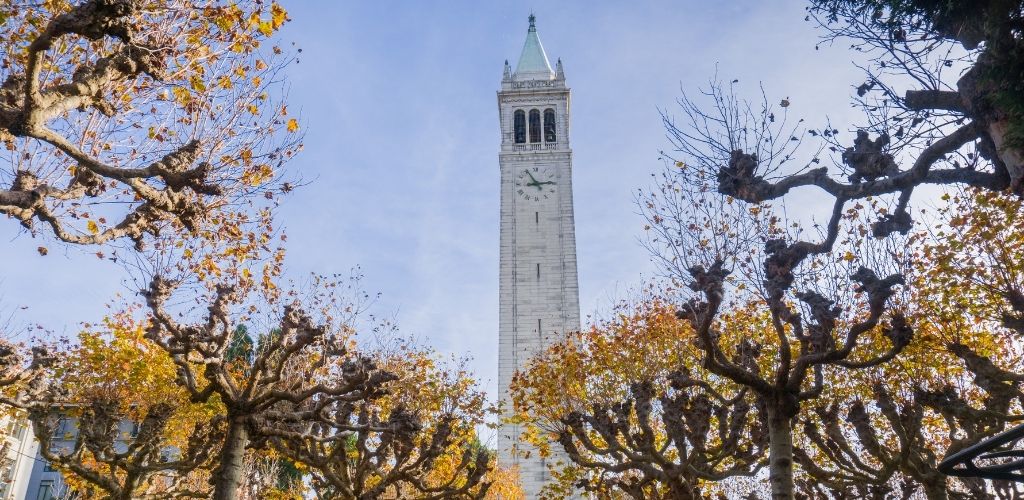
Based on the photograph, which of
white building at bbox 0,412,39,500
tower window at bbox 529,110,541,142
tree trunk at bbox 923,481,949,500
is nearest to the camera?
tree trunk at bbox 923,481,949,500

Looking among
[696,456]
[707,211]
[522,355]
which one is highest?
[522,355]

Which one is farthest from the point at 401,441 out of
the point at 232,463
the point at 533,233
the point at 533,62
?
the point at 533,62

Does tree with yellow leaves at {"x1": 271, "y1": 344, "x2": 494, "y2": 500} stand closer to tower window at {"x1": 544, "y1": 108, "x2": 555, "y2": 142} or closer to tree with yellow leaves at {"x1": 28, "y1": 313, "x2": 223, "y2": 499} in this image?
tree with yellow leaves at {"x1": 28, "y1": 313, "x2": 223, "y2": 499}

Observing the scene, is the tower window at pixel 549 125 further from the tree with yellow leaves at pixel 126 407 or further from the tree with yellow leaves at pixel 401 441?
the tree with yellow leaves at pixel 126 407

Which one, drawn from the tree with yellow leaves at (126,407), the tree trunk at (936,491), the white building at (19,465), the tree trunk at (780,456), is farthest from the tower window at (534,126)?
the tree trunk at (780,456)

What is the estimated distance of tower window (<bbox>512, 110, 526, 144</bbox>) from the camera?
49.5 meters

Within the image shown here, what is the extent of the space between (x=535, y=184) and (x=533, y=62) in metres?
12.3

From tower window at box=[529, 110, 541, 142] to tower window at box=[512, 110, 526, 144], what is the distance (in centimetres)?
45

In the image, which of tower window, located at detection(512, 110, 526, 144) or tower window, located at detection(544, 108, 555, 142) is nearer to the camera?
tower window, located at detection(544, 108, 555, 142)

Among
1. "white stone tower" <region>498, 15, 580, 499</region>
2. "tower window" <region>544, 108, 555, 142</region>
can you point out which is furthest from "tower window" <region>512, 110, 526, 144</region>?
"tower window" <region>544, 108, 555, 142</region>

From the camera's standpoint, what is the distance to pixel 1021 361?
17.2 meters

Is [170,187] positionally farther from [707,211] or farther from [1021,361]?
[1021,361]

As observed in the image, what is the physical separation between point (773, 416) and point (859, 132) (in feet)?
14.5

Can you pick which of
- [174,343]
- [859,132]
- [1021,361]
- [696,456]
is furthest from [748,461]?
[174,343]
